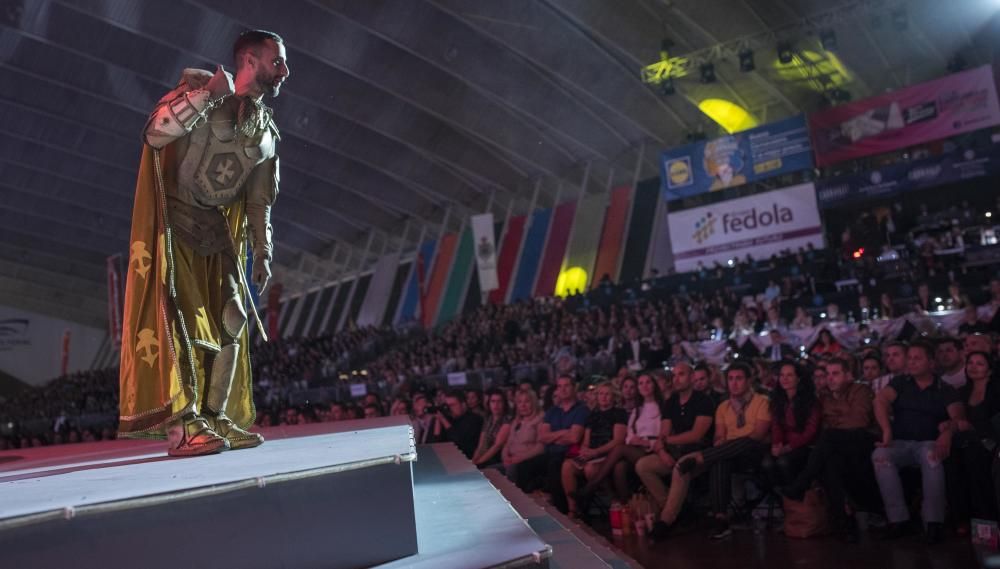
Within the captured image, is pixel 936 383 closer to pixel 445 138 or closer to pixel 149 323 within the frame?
pixel 149 323

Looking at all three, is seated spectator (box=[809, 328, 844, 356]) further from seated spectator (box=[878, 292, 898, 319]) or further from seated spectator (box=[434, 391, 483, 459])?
seated spectator (box=[434, 391, 483, 459])

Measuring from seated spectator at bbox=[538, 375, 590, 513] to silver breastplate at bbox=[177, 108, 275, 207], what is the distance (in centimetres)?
368

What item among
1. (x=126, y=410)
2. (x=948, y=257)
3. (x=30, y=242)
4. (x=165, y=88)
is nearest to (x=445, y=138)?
(x=165, y=88)

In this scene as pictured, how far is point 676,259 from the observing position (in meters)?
18.8

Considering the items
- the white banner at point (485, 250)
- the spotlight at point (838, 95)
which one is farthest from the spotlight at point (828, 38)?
the white banner at point (485, 250)

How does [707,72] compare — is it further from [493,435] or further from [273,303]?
[273,303]

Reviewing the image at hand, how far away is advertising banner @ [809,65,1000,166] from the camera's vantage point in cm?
1502

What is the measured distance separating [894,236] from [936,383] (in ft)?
37.9

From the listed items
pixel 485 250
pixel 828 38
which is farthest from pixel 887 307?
pixel 485 250

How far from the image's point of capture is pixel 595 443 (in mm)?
5961

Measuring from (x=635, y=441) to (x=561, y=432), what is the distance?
65cm

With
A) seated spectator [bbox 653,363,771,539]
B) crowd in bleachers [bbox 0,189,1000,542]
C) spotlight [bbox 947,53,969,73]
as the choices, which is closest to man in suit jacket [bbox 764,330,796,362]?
crowd in bleachers [bbox 0,189,1000,542]

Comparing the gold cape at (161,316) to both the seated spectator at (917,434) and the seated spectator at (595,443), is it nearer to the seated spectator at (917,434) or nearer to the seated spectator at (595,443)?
the seated spectator at (595,443)

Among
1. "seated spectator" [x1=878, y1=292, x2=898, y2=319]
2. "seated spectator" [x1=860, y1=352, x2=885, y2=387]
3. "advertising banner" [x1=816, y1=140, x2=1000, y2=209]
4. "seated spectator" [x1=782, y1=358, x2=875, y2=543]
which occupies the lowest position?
"seated spectator" [x1=782, y1=358, x2=875, y2=543]
